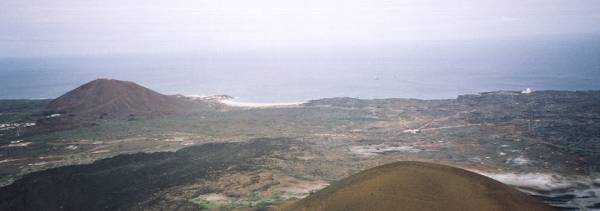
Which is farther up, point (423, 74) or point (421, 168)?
point (423, 74)

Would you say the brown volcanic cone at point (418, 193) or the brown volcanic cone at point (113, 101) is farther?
the brown volcanic cone at point (113, 101)

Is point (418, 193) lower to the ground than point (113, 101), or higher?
lower

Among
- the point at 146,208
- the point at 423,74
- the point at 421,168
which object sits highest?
the point at 423,74

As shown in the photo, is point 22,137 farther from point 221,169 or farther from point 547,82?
point 547,82

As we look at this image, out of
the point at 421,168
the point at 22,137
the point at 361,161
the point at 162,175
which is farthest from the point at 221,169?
the point at 22,137

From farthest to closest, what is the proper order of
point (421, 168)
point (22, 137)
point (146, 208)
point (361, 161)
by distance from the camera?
point (22, 137), point (361, 161), point (146, 208), point (421, 168)
